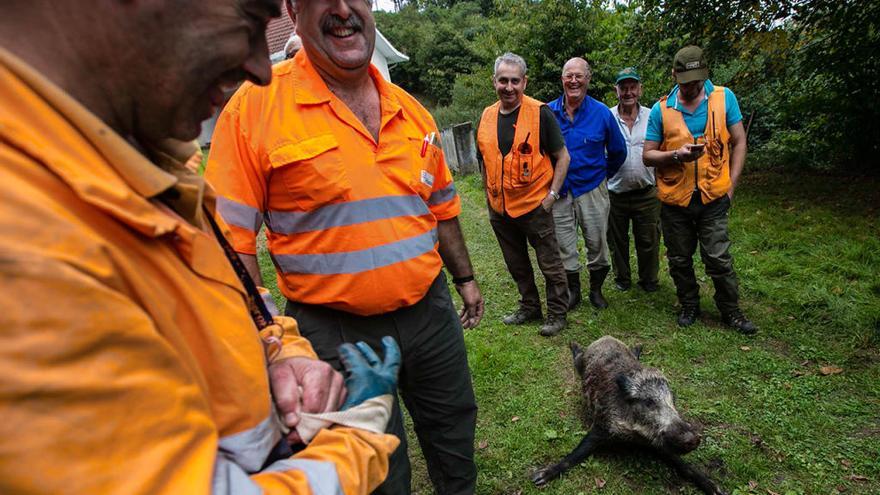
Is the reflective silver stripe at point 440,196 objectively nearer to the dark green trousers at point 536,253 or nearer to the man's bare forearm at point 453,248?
the man's bare forearm at point 453,248

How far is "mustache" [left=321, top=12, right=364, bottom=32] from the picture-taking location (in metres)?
2.12

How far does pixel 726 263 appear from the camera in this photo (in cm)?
444

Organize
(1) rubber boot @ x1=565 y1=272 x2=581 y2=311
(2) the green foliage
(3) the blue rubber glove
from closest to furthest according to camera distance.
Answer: (3) the blue rubber glove → (1) rubber boot @ x1=565 y1=272 x2=581 y2=311 → (2) the green foliage

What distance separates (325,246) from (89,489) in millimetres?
1481

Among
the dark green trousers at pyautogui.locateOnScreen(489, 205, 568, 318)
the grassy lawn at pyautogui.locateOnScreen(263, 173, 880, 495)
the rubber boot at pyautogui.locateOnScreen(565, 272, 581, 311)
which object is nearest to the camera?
the grassy lawn at pyautogui.locateOnScreen(263, 173, 880, 495)

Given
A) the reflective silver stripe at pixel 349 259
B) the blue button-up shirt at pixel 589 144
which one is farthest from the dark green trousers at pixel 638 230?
the reflective silver stripe at pixel 349 259

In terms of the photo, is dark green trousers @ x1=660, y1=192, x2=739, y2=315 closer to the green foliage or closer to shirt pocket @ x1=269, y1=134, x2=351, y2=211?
shirt pocket @ x1=269, y1=134, x2=351, y2=211

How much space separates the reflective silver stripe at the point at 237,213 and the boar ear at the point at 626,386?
8.00 ft

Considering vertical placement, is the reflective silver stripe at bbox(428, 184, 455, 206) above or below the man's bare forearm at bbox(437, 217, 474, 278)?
above

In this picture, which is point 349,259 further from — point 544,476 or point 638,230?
point 638,230

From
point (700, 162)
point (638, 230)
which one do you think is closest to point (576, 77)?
point (700, 162)

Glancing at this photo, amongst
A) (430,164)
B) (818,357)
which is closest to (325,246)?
(430,164)

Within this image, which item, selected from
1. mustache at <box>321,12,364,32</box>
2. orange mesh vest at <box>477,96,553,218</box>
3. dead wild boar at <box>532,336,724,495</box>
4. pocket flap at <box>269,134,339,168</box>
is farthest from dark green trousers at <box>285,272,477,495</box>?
orange mesh vest at <box>477,96,553,218</box>

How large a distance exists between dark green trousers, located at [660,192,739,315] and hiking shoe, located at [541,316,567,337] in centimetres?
114
